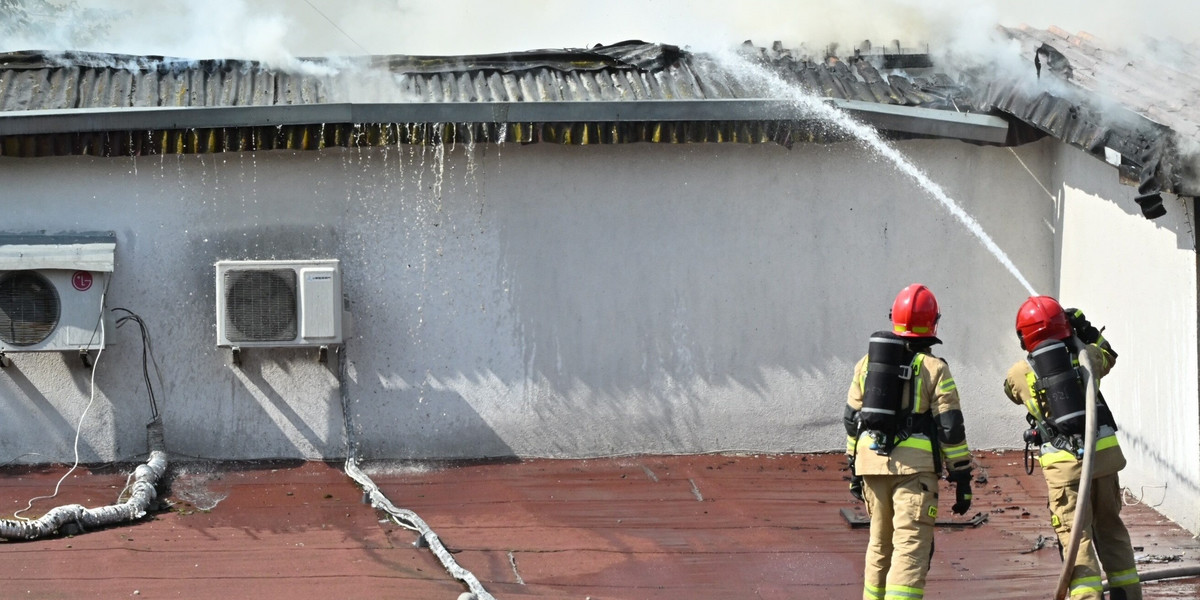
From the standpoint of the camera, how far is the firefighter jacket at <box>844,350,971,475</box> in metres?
5.66

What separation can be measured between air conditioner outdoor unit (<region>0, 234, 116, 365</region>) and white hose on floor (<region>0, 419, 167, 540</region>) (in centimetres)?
98

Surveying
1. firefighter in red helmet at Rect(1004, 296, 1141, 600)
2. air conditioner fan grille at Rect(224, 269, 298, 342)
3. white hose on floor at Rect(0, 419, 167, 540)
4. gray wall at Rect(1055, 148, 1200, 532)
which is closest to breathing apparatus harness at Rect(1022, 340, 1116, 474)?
firefighter in red helmet at Rect(1004, 296, 1141, 600)

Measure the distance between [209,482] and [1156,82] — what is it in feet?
22.5

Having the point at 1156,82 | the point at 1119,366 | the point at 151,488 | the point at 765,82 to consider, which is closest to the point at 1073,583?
the point at 1119,366

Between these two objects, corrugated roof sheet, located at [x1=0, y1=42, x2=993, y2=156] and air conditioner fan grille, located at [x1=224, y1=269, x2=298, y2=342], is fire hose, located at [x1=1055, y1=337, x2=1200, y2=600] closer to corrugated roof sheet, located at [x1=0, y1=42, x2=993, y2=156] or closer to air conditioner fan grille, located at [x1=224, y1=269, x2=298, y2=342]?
corrugated roof sheet, located at [x1=0, y1=42, x2=993, y2=156]

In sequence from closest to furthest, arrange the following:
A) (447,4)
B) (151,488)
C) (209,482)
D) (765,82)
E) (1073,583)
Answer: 1. (1073,583)
2. (151,488)
3. (209,482)
4. (765,82)
5. (447,4)

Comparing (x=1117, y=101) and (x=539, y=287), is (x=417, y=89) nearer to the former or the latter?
(x=539, y=287)

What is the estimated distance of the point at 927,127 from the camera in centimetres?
859

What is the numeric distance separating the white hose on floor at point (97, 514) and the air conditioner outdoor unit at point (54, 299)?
0.98 metres

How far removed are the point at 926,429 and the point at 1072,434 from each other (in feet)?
2.21

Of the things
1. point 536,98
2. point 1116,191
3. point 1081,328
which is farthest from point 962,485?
point 536,98

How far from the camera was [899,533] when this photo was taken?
5746 millimetres

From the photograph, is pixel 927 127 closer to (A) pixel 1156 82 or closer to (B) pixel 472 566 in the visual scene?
(A) pixel 1156 82

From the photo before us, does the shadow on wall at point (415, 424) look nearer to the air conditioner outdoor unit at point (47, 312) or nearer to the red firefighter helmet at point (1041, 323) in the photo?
the air conditioner outdoor unit at point (47, 312)
